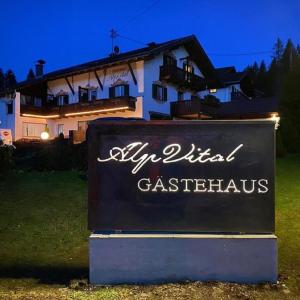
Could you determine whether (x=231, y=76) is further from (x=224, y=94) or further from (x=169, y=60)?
(x=169, y=60)

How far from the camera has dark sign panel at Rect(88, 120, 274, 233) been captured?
586cm

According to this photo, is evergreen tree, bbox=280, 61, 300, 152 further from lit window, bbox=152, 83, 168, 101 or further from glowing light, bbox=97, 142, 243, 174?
glowing light, bbox=97, 142, 243, 174

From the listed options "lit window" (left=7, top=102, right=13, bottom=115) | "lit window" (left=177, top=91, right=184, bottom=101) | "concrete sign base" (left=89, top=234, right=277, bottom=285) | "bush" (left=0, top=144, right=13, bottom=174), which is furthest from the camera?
"lit window" (left=7, top=102, right=13, bottom=115)

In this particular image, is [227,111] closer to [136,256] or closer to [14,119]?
[14,119]

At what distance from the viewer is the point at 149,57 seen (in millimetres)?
32938

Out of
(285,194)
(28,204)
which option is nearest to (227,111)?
(285,194)

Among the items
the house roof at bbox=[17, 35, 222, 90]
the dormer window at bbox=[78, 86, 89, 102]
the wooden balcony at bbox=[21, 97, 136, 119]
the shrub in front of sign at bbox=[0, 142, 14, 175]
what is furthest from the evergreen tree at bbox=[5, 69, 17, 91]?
the shrub in front of sign at bbox=[0, 142, 14, 175]

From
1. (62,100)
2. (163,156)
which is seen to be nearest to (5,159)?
(163,156)

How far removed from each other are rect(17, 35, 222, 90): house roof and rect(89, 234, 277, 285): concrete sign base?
27.7 metres

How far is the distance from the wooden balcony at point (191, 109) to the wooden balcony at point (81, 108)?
4977 mm

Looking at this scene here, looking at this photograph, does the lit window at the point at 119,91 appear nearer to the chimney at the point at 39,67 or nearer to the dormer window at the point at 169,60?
the dormer window at the point at 169,60

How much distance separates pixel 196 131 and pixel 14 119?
35.3 meters

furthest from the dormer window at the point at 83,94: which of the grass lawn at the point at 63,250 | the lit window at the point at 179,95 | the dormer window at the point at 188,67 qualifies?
the grass lawn at the point at 63,250

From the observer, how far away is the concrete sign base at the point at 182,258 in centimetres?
567
